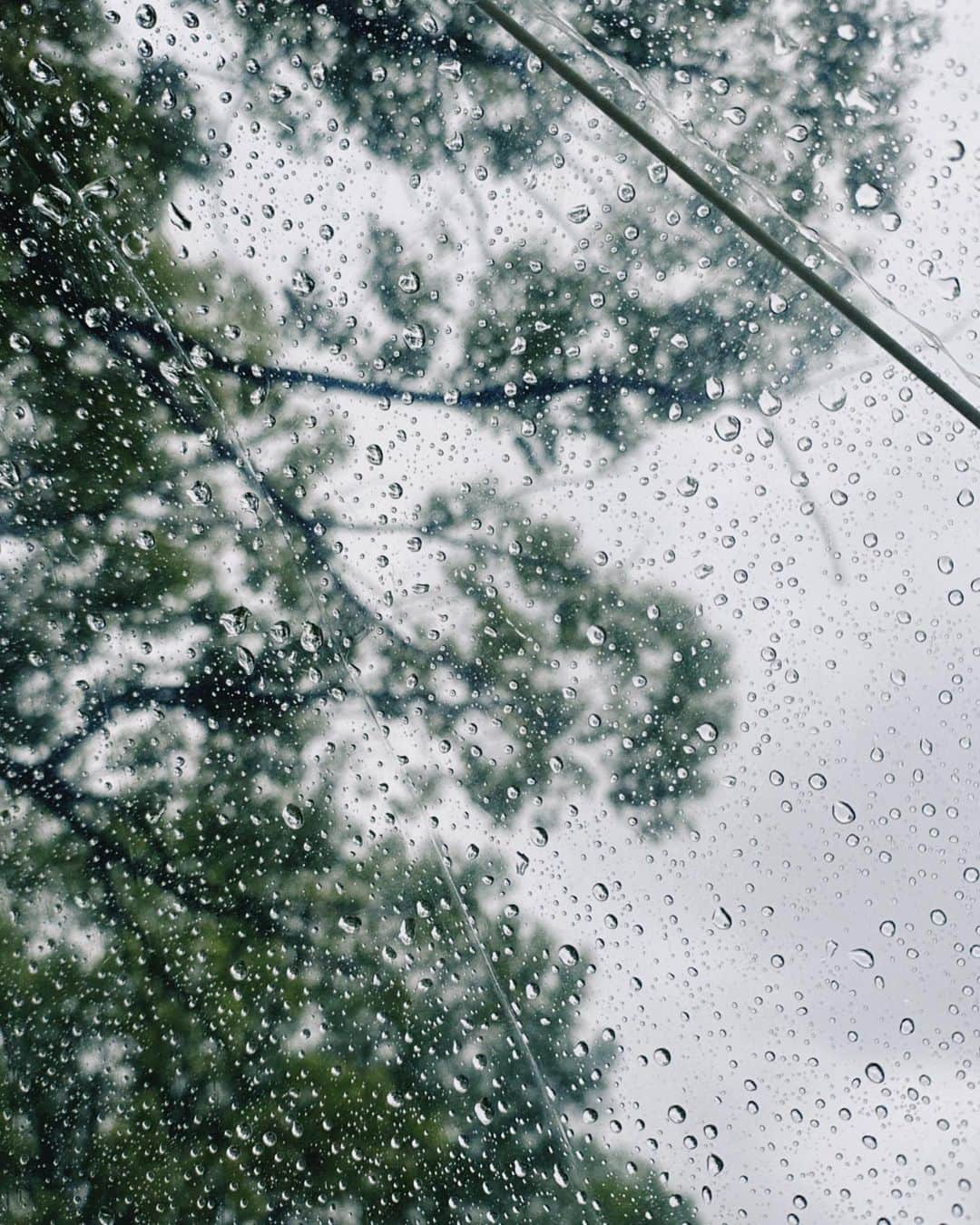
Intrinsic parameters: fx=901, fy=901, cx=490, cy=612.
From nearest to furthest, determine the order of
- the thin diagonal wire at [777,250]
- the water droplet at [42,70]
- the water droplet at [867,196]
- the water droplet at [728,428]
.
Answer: the thin diagonal wire at [777,250] → the water droplet at [867,196] → the water droplet at [728,428] → the water droplet at [42,70]

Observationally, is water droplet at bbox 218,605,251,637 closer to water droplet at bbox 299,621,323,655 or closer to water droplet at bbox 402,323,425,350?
water droplet at bbox 299,621,323,655

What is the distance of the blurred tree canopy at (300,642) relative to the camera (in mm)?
1569

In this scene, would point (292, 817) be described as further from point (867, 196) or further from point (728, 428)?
point (867, 196)

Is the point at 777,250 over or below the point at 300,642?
over

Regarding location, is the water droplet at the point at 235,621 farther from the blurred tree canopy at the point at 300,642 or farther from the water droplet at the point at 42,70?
the water droplet at the point at 42,70

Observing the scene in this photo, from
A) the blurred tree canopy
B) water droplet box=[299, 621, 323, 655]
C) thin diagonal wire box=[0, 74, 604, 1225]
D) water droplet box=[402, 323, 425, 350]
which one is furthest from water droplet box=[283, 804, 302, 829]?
water droplet box=[402, 323, 425, 350]

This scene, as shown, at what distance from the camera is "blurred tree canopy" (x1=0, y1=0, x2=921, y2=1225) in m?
1.57

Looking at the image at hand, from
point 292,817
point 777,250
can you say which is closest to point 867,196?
point 777,250

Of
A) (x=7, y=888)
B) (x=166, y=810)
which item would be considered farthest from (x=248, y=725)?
(x=7, y=888)

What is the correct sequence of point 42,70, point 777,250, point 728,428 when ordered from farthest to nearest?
1. point 42,70
2. point 728,428
3. point 777,250

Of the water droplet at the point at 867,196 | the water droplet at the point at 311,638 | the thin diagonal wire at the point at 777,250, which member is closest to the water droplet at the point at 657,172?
the water droplet at the point at 867,196

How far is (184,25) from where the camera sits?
1.75 metres

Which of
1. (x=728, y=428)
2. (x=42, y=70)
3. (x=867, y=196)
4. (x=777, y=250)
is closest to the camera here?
(x=777, y=250)

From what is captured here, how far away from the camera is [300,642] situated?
183cm
